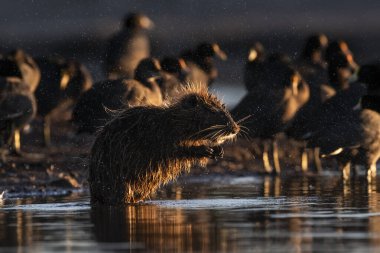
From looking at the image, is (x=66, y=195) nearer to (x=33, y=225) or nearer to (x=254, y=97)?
(x=33, y=225)

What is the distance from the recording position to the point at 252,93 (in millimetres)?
19734

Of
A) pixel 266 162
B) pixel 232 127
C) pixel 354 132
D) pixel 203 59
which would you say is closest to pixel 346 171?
pixel 354 132

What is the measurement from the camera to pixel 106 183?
39.1 feet

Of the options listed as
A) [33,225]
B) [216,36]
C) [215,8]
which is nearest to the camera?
[33,225]

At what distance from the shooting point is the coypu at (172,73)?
20.2 m

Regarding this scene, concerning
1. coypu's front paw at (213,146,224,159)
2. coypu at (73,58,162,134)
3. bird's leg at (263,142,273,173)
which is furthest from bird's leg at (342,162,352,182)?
coypu's front paw at (213,146,224,159)

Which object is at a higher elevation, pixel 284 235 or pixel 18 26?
pixel 18 26

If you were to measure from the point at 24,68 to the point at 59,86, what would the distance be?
0.99 meters

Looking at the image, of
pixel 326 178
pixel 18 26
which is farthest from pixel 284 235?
pixel 18 26

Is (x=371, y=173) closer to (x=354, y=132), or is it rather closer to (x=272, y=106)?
(x=354, y=132)

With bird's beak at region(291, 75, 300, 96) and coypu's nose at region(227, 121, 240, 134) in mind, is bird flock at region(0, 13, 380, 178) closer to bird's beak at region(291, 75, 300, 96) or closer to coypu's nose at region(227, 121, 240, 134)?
bird's beak at region(291, 75, 300, 96)

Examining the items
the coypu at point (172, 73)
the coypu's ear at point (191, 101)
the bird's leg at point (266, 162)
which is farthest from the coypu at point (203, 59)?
the coypu's ear at point (191, 101)

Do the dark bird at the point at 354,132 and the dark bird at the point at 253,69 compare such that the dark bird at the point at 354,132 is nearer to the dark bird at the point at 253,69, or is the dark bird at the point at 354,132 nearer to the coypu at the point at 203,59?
the dark bird at the point at 253,69

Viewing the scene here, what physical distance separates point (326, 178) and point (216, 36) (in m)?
23.2
